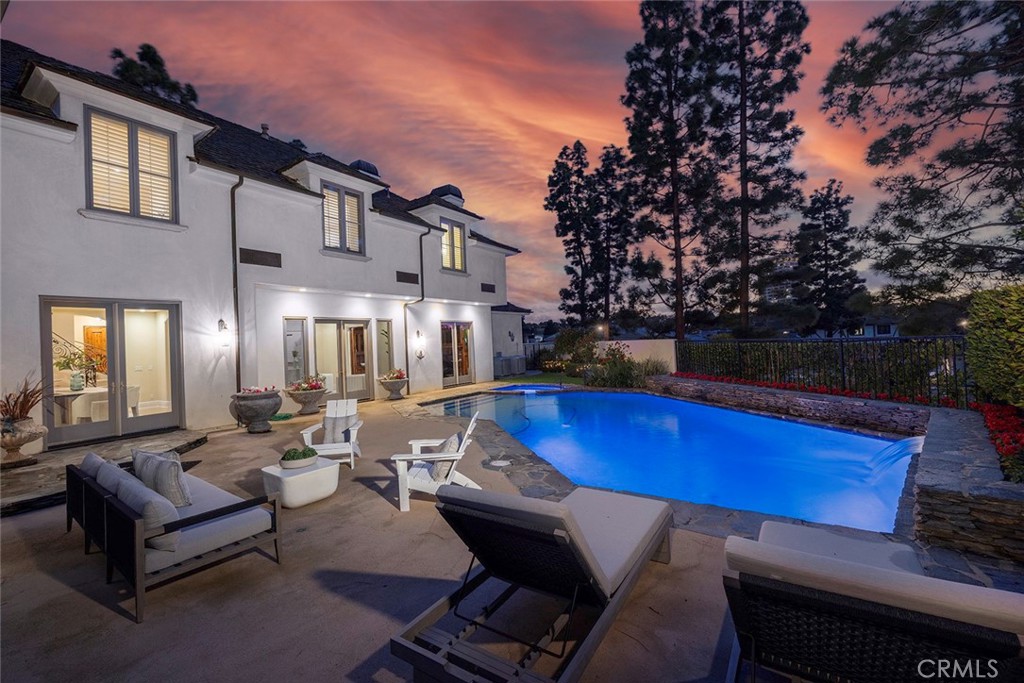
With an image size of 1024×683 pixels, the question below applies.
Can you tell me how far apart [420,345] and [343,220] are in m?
5.21

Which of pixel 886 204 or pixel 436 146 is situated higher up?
pixel 436 146

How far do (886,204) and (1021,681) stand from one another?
14.5 m

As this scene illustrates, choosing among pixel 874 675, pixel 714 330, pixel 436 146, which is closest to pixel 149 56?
pixel 436 146

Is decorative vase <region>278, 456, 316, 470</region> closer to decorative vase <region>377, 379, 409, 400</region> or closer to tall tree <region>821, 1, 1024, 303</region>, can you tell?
decorative vase <region>377, 379, 409, 400</region>

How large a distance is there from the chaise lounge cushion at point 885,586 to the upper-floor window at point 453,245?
15.6 metres

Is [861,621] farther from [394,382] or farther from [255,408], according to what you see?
[394,382]

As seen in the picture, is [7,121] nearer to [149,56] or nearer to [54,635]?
[54,635]

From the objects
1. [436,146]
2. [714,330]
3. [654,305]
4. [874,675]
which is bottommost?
[874,675]

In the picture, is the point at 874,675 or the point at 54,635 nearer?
the point at 874,675

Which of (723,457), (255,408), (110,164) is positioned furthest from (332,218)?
(723,457)

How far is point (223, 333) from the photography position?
10.0 meters

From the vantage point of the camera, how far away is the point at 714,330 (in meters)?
20.7

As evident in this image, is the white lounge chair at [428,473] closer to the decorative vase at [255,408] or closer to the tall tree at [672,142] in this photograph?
the decorative vase at [255,408]

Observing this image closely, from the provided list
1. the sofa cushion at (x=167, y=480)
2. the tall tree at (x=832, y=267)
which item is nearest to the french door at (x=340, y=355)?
the sofa cushion at (x=167, y=480)
